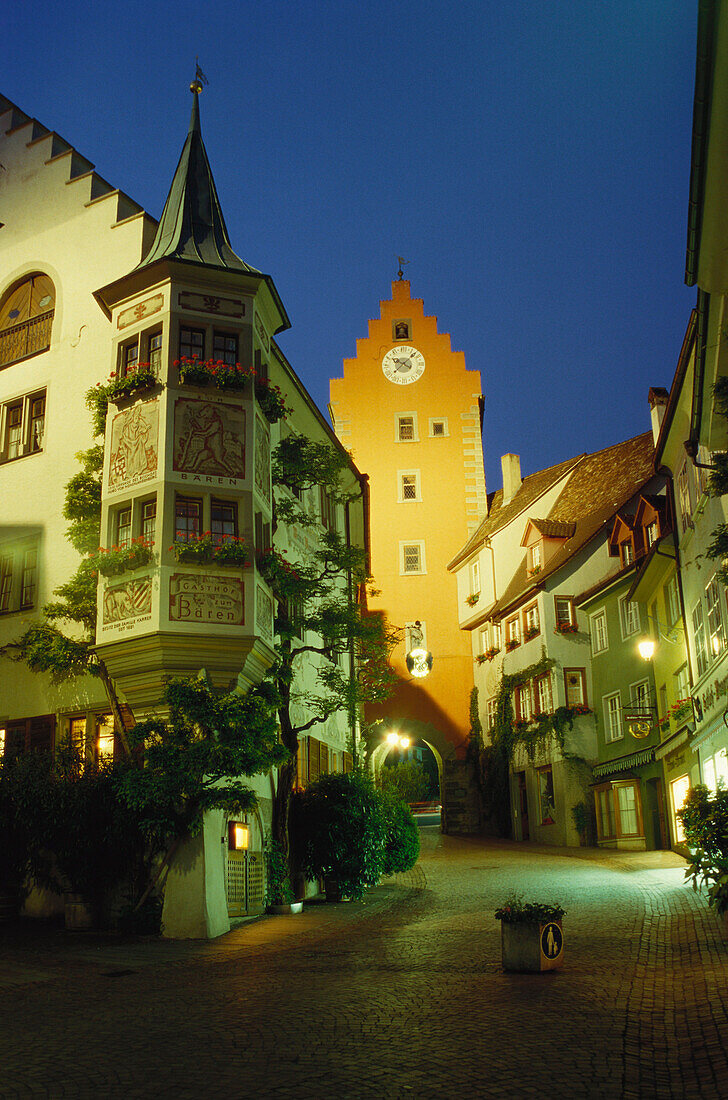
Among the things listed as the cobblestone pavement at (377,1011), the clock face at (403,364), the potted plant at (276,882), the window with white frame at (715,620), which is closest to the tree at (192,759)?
the cobblestone pavement at (377,1011)

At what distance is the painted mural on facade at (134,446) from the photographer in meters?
19.4

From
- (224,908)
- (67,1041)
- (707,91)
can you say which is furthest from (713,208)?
(224,908)

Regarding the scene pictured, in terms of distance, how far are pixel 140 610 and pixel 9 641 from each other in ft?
17.2

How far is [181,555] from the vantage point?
727 inches

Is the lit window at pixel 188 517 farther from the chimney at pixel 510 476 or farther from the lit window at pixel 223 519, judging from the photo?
the chimney at pixel 510 476

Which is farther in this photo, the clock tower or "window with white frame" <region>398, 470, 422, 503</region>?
"window with white frame" <region>398, 470, 422, 503</region>

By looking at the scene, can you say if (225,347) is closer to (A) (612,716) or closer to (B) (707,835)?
(B) (707,835)

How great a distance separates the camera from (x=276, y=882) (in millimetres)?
20312

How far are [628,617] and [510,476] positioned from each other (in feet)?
52.9

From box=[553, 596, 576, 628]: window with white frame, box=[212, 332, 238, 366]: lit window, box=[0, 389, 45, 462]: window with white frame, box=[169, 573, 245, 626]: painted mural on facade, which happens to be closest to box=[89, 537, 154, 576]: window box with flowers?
box=[169, 573, 245, 626]: painted mural on facade

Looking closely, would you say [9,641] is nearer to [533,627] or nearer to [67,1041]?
[67,1041]

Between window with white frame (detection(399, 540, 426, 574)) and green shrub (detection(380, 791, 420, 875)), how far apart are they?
76.3ft

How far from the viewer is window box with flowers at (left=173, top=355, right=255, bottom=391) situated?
773 inches

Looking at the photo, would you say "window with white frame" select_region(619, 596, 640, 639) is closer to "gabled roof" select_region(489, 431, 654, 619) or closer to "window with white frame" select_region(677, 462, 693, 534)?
"gabled roof" select_region(489, 431, 654, 619)
